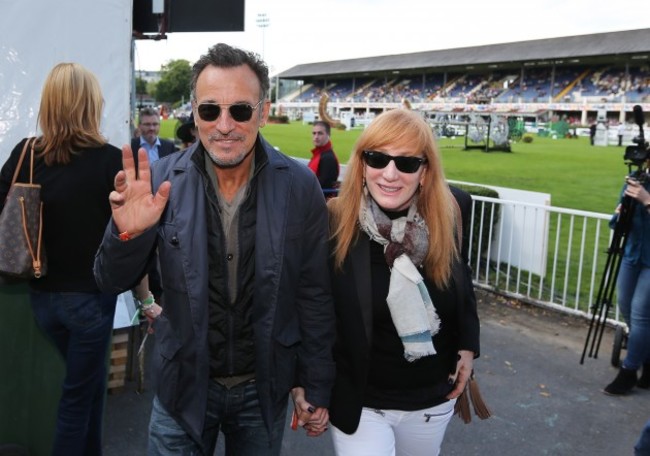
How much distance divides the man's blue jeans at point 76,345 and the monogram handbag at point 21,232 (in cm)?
18

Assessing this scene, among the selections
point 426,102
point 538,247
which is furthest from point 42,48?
point 426,102

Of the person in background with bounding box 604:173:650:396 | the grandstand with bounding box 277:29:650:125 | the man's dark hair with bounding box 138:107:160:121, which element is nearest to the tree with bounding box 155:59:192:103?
the grandstand with bounding box 277:29:650:125

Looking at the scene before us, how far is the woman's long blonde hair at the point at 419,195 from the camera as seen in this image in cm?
225

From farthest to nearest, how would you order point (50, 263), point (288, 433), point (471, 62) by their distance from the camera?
1. point (471, 62)
2. point (288, 433)
3. point (50, 263)

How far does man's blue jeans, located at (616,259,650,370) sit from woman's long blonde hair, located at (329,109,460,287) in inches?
106

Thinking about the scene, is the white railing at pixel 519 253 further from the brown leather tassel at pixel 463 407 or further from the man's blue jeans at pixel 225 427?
the man's blue jeans at pixel 225 427

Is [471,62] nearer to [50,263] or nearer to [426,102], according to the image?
[426,102]

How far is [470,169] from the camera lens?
22.6 m

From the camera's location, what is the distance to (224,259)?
1.97 meters

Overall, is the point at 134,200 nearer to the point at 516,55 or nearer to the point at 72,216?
the point at 72,216

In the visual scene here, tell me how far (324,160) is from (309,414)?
19.4 feet

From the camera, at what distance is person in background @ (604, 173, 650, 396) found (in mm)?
4301

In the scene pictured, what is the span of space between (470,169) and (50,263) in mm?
21111

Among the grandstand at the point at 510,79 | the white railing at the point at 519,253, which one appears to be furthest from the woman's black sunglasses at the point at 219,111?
the grandstand at the point at 510,79
